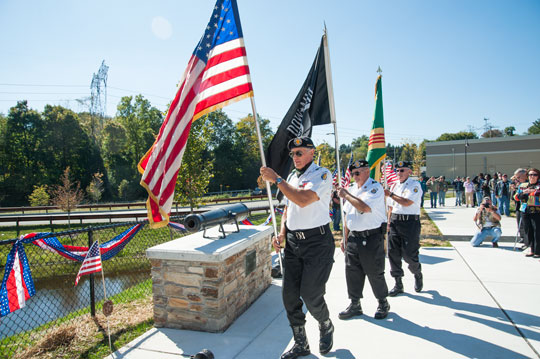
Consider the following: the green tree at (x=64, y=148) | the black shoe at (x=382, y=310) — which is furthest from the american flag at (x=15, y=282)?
the green tree at (x=64, y=148)

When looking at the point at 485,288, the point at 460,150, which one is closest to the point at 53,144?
the point at 485,288

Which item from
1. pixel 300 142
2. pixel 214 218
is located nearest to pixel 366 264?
pixel 300 142

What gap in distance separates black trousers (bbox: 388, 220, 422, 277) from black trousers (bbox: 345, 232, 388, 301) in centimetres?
91

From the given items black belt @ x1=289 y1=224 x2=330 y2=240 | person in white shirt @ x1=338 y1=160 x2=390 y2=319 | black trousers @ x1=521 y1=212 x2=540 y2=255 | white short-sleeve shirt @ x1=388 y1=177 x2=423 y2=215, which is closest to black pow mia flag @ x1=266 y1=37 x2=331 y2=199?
person in white shirt @ x1=338 y1=160 x2=390 y2=319

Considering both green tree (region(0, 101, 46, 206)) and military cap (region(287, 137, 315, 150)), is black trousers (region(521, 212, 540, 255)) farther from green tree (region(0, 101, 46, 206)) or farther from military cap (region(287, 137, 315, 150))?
green tree (region(0, 101, 46, 206))

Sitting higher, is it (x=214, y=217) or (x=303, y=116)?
(x=303, y=116)

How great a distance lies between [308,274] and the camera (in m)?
2.99

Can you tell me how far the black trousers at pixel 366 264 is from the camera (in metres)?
3.81

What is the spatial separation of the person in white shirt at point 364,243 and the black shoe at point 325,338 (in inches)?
32.2

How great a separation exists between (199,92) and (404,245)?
3.59 m

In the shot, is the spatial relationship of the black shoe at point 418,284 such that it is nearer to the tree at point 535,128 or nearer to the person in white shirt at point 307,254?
the person in white shirt at point 307,254

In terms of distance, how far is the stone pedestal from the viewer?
3578 millimetres

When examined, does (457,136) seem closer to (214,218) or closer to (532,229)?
(532,229)

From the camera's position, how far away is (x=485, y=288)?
484cm
